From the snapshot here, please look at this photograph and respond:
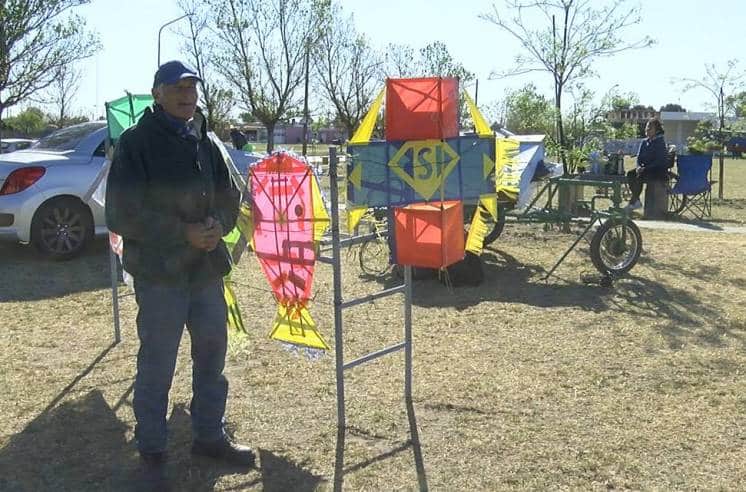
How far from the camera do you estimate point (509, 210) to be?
8117mm

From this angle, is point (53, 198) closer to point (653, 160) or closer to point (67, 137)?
point (67, 137)

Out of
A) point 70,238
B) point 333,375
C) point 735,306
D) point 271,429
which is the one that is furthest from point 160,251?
point 70,238

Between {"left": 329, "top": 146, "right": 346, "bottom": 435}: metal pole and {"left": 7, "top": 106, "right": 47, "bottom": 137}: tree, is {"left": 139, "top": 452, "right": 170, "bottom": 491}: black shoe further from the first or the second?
{"left": 7, "top": 106, "right": 47, "bottom": 137}: tree

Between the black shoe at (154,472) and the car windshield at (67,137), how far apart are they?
21.0 ft

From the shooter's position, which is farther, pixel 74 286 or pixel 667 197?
pixel 667 197

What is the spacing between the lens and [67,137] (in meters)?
9.13

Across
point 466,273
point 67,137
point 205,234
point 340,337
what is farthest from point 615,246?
point 67,137

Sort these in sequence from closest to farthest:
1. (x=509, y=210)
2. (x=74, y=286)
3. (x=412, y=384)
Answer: (x=412, y=384), (x=74, y=286), (x=509, y=210)

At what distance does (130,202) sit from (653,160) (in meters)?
10.6

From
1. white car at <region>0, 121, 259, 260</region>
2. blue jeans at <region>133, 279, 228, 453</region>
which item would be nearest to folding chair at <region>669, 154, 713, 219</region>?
white car at <region>0, 121, 259, 260</region>

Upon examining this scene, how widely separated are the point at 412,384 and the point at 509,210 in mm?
3910

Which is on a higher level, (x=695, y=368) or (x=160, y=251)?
(x=160, y=251)

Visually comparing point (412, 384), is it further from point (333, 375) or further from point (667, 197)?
point (667, 197)

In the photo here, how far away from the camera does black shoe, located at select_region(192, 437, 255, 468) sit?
11.5ft
